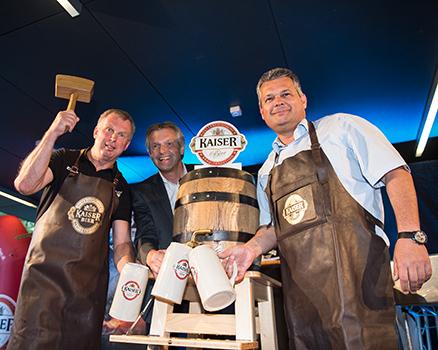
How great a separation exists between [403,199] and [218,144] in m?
1.05

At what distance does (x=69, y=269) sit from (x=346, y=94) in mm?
4034

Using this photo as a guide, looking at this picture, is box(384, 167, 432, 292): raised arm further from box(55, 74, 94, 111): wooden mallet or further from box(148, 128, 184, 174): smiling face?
box(55, 74, 94, 111): wooden mallet

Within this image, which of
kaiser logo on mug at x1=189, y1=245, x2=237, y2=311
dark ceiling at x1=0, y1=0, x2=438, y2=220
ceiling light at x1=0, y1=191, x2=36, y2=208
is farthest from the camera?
ceiling light at x1=0, y1=191, x2=36, y2=208

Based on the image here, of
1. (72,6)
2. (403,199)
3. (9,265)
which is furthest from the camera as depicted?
(72,6)

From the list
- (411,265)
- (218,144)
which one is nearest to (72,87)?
(218,144)

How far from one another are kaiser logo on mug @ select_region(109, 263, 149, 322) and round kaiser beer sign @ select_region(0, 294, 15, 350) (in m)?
1.36

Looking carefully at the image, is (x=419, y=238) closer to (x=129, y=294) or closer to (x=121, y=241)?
(x=129, y=294)

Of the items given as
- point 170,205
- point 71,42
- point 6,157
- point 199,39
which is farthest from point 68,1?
point 6,157

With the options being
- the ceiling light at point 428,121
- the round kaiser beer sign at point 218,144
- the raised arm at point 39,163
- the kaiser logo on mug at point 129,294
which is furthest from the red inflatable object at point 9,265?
the ceiling light at point 428,121

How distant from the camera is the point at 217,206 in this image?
1.64 metres

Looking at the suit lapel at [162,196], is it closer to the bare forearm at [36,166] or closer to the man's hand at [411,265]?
the bare forearm at [36,166]

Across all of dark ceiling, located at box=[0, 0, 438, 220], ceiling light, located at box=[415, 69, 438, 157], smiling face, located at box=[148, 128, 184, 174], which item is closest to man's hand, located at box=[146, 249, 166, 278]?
smiling face, located at box=[148, 128, 184, 174]

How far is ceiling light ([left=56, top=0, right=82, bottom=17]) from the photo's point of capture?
3000 mm

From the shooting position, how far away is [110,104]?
457cm
